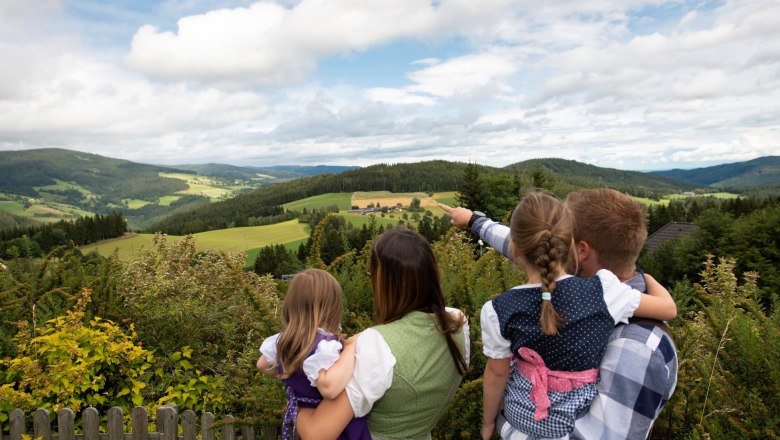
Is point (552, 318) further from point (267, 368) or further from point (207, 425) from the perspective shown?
point (207, 425)

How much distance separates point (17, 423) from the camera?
3273 mm

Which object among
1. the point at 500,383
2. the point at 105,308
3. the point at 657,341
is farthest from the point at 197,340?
the point at 657,341

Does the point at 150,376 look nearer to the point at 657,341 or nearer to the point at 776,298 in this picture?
the point at 657,341

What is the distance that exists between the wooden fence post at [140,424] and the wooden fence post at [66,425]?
0.37 m

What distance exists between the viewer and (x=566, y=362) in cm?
177

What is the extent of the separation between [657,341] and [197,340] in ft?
11.4

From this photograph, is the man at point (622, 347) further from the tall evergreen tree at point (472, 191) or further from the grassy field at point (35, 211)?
the grassy field at point (35, 211)

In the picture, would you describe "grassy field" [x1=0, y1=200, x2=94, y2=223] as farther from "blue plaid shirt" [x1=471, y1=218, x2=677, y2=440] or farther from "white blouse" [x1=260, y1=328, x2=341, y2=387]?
"blue plaid shirt" [x1=471, y1=218, x2=677, y2=440]

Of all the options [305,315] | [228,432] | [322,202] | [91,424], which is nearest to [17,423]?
[91,424]

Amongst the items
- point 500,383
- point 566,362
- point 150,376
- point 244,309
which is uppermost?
point 566,362

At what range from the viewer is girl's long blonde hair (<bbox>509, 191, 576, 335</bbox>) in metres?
1.77

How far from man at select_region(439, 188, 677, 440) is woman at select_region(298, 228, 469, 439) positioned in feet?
1.22

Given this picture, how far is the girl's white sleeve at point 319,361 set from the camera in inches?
73.6

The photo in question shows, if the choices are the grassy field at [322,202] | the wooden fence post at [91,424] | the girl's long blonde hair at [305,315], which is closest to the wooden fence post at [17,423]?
the wooden fence post at [91,424]
